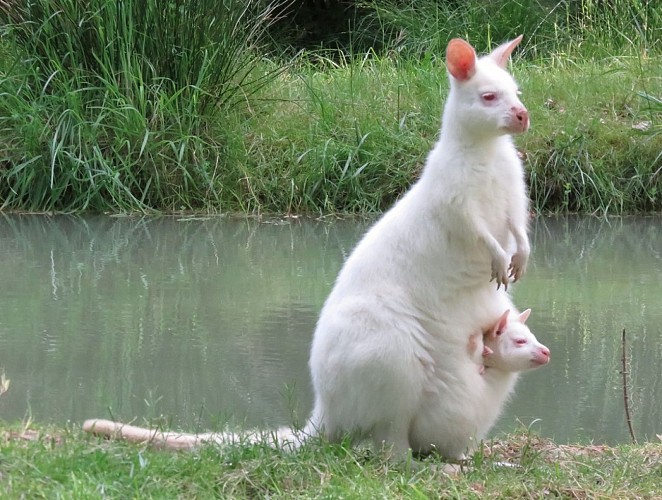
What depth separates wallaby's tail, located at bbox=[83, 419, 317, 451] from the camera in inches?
133

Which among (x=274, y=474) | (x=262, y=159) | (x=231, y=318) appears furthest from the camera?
(x=262, y=159)

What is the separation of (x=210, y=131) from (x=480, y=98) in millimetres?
5612

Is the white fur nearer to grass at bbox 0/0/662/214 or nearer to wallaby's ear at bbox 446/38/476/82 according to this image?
wallaby's ear at bbox 446/38/476/82

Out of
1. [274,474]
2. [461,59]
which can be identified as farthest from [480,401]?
[461,59]

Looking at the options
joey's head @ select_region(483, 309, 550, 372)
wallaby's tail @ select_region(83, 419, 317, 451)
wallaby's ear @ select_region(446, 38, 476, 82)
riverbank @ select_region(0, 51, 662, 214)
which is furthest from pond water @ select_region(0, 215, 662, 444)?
wallaby's ear @ select_region(446, 38, 476, 82)

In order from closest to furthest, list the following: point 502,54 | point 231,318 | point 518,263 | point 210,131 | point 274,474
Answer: point 274,474
point 518,263
point 502,54
point 231,318
point 210,131

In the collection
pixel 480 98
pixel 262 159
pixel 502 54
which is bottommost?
pixel 262 159

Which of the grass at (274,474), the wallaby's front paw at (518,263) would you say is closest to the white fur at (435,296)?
the wallaby's front paw at (518,263)

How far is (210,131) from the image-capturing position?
8992 mm

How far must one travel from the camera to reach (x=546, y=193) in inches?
340

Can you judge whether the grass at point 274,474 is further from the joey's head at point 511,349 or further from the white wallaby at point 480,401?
the joey's head at point 511,349

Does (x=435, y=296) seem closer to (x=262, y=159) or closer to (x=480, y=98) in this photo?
(x=480, y=98)

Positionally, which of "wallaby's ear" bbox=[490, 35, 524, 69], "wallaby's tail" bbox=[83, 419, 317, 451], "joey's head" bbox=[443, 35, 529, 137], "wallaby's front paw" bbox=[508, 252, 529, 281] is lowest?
"wallaby's tail" bbox=[83, 419, 317, 451]

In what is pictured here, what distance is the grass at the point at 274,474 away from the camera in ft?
9.48
